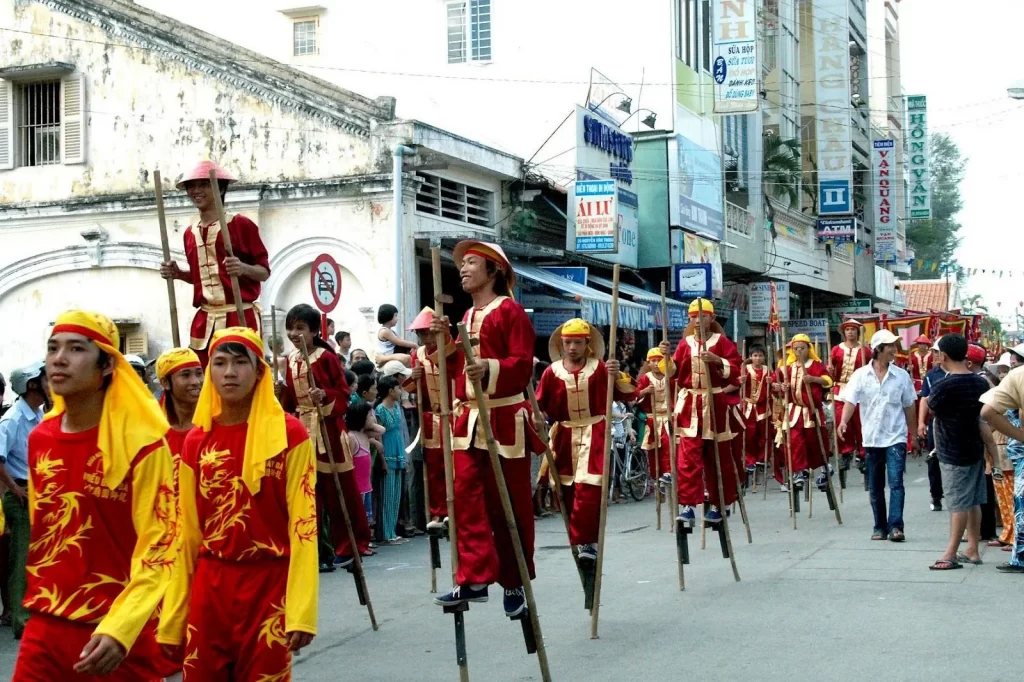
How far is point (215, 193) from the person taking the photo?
25.9 ft

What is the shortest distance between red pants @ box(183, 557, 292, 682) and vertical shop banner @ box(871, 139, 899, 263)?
4638cm

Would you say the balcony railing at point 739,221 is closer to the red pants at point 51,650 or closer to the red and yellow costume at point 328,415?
the red and yellow costume at point 328,415

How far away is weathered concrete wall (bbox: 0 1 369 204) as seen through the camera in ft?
72.0

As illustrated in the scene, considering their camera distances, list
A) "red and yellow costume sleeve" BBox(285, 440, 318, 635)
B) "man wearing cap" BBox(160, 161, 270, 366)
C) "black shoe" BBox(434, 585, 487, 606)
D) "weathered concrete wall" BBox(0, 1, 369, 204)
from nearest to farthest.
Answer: "red and yellow costume sleeve" BBox(285, 440, 318, 635) → "black shoe" BBox(434, 585, 487, 606) → "man wearing cap" BBox(160, 161, 270, 366) → "weathered concrete wall" BBox(0, 1, 369, 204)

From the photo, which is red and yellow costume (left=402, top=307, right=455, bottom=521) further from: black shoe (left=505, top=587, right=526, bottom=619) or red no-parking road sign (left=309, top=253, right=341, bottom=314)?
black shoe (left=505, top=587, right=526, bottom=619)

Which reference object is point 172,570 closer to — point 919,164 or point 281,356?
point 281,356

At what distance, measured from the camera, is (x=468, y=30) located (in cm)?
2997

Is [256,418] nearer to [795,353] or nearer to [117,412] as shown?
[117,412]

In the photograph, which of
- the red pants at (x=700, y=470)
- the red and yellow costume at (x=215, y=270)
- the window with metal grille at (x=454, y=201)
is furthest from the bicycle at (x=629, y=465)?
the red and yellow costume at (x=215, y=270)

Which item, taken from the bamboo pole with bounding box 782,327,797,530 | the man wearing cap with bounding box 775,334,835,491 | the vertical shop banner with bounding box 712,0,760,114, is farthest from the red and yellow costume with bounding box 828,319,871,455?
the vertical shop banner with bounding box 712,0,760,114

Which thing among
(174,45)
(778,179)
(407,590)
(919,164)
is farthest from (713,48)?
(407,590)

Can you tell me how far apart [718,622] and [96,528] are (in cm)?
543

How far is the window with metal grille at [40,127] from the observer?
23.3 meters

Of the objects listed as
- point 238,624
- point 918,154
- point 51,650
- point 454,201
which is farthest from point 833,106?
point 51,650
